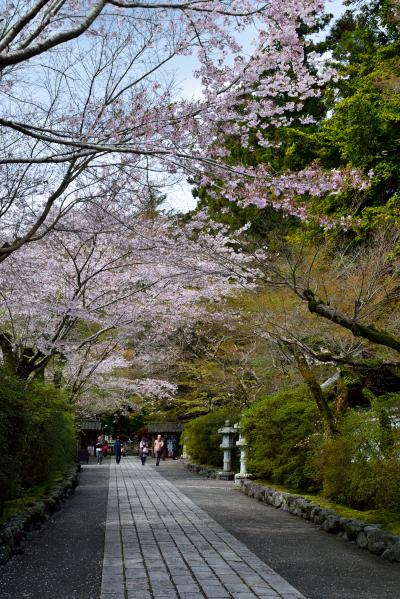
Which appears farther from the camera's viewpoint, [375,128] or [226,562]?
[375,128]

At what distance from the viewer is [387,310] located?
1462 cm

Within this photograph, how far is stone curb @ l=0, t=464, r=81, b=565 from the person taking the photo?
6.92m

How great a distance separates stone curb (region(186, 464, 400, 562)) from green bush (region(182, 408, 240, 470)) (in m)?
8.01

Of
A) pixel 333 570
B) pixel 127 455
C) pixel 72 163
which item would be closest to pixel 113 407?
pixel 127 455

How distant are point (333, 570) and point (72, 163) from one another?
642cm

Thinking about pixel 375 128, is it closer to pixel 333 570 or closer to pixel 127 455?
pixel 333 570

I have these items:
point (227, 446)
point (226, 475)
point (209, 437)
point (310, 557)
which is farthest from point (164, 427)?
point (310, 557)

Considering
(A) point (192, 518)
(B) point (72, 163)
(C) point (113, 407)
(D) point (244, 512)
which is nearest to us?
(B) point (72, 163)

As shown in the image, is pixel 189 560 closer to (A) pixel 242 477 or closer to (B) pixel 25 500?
(B) pixel 25 500

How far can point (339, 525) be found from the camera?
28.5ft

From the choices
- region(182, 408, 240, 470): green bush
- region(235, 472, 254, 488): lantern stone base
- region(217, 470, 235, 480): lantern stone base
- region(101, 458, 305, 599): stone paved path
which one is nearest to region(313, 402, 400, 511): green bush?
region(101, 458, 305, 599): stone paved path

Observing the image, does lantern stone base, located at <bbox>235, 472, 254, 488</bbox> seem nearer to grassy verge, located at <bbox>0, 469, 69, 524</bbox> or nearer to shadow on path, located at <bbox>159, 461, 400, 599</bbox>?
shadow on path, located at <bbox>159, 461, 400, 599</bbox>

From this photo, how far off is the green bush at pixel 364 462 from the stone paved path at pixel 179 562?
2131 millimetres

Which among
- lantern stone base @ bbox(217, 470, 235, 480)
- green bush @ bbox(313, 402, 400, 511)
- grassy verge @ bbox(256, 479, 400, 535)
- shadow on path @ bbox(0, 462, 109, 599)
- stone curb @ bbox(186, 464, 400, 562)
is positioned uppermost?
green bush @ bbox(313, 402, 400, 511)
